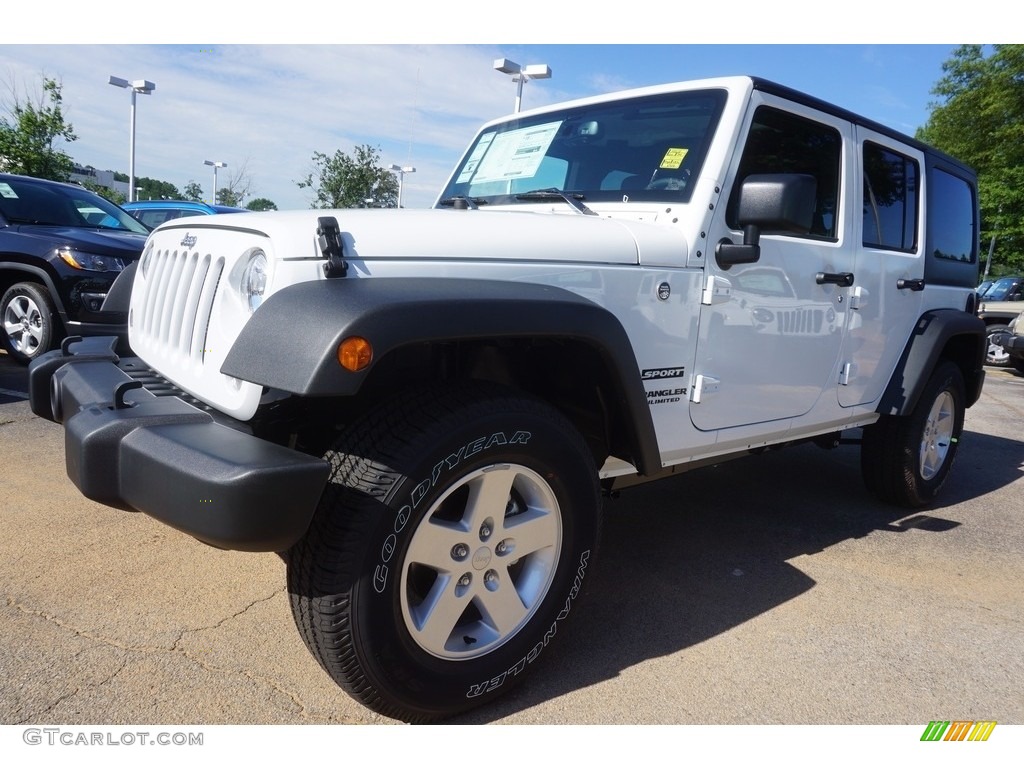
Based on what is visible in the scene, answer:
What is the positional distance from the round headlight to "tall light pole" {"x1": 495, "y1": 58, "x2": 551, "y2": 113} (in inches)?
436

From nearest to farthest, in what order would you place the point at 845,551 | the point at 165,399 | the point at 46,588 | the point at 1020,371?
the point at 165,399, the point at 46,588, the point at 845,551, the point at 1020,371

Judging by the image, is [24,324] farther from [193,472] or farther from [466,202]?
[193,472]

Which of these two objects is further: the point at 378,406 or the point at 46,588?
the point at 46,588

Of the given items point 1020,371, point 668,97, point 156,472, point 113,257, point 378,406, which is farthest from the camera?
point 1020,371

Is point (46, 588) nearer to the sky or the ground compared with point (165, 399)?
nearer to the ground

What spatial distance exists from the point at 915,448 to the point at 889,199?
53.5 inches

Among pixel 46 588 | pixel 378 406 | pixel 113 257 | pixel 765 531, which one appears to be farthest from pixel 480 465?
pixel 113 257

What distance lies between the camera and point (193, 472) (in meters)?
1.76

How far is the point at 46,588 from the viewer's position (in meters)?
2.75

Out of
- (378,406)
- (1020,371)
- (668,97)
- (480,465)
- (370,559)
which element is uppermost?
(668,97)

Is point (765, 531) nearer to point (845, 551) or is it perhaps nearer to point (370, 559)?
point (845, 551)

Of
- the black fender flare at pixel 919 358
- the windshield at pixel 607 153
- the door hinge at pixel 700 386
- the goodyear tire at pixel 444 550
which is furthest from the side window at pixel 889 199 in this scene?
the goodyear tire at pixel 444 550

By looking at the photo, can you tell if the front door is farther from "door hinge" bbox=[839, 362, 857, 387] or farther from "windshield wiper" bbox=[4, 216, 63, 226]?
"windshield wiper" bbox=[4, 216, 63, 226]

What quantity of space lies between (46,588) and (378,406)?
1.59 m
